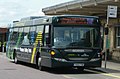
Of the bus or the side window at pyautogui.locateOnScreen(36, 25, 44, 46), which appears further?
the side window at pyautogui.locateOnScreen(36, 25, 44, 46)

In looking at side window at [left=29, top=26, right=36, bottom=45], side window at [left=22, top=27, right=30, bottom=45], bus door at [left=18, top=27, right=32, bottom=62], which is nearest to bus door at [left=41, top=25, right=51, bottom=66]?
side window at [left=29, top=26, right=36, bottom=45]

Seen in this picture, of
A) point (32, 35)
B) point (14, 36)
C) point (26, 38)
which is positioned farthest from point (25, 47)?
point (14, 36)

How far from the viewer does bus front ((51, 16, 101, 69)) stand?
62.4 feet

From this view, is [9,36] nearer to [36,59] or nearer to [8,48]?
[8,48]

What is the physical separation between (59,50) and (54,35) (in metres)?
0.78

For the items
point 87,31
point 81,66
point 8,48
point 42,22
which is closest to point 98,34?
point 87,31

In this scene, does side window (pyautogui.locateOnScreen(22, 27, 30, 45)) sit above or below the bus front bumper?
above

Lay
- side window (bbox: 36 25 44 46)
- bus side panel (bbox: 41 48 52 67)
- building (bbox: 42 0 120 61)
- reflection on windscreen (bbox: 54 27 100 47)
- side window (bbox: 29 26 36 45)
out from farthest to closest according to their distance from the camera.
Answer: building (bbox: 42 0 120 61), side window (bbox: 29 26 36 45), side window (bbox: 36 25 44 46), bus side panel (bbox: 41 48 52 67), reflection on windscreen (bbox: 54 27 100 47)

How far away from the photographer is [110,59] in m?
30.5

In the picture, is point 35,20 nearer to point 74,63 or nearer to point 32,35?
point 32,35

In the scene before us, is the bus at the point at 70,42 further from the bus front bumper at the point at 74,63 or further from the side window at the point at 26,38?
the side window at the point at 26,38

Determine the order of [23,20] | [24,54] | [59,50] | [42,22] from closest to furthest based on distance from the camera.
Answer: [59,50] → [42,22] → [24,54] → [23,20]

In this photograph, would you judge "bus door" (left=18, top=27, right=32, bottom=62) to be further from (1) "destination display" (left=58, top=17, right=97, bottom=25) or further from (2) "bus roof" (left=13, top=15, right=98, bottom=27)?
(1) "destination display" (left=58, top=17, right=97, bottom=25)

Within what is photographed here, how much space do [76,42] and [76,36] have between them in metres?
0.29
